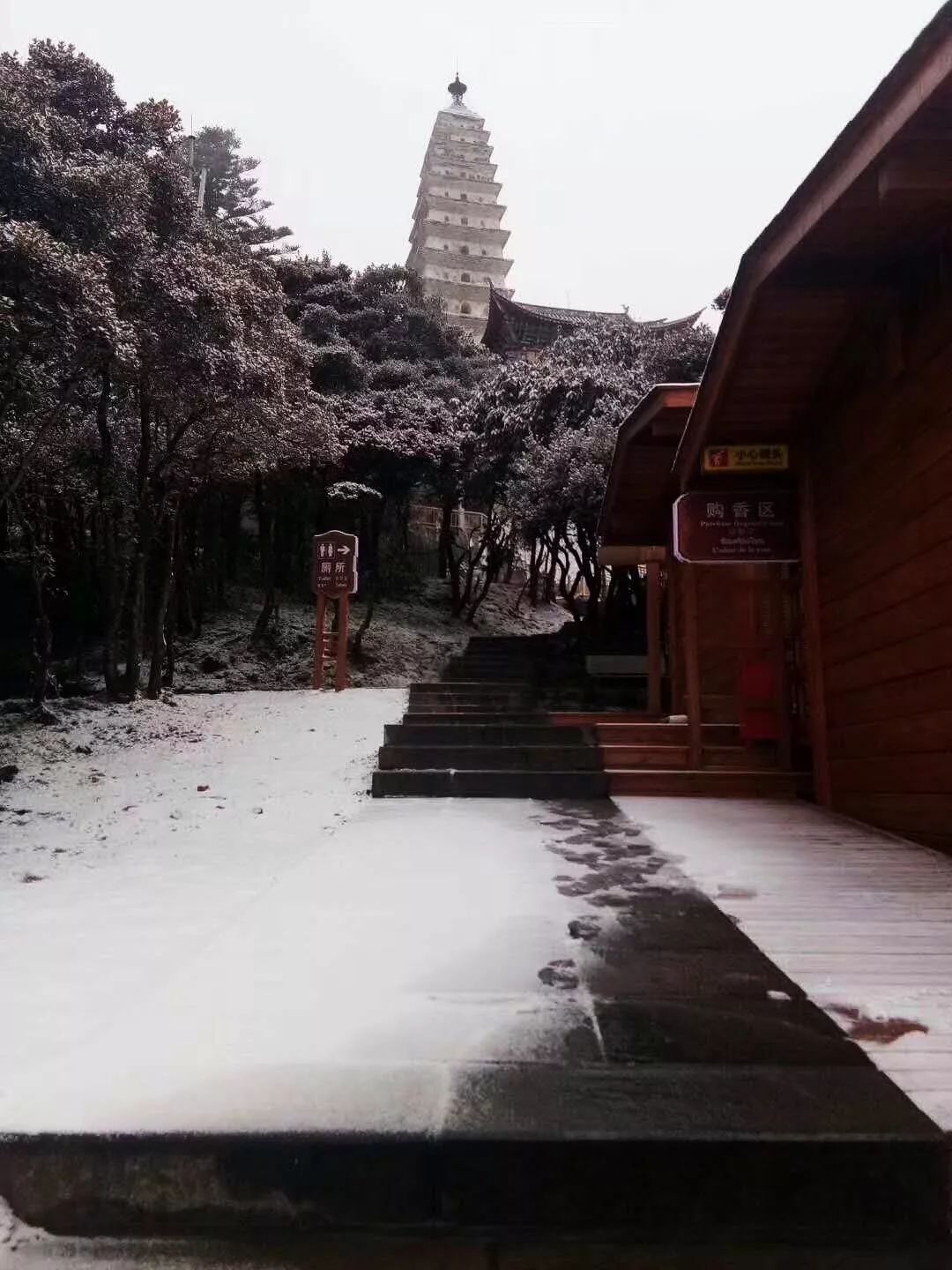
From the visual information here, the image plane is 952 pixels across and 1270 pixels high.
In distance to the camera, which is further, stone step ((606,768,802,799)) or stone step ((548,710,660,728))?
stone step ((548,710,660,728))

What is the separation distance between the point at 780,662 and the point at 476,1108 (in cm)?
494

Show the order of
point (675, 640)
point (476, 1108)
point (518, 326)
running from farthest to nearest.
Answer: point (518, 326)
point (675, 640)
point (476, 1108)

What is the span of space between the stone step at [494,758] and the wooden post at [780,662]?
4.38 feet

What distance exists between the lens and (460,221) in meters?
38.6

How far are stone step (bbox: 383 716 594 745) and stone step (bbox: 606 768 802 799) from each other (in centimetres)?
88

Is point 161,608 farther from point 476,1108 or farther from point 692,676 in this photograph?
point 476,1108

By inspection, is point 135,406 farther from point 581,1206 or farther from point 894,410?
point 581,1206

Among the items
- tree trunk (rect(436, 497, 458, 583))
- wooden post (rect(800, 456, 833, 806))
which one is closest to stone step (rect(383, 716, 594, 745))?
wooden post (rect(800, 456, 833, 806))

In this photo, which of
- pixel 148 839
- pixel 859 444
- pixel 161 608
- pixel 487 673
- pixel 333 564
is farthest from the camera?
pixel 487 673

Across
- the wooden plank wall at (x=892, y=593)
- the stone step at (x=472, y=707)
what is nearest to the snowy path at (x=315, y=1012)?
the wooden plank wall at (x=892, y=593)

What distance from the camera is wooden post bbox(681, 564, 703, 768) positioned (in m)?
6.07

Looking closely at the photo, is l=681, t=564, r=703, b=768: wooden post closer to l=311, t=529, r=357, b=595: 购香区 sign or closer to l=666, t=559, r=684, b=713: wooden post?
l=666, t=559, r=684, b=713: wooden post

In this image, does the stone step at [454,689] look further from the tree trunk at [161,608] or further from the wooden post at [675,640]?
the tree trunk at [161,608]

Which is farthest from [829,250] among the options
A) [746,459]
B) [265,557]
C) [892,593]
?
[265,557]
